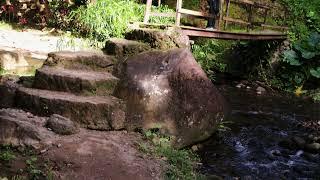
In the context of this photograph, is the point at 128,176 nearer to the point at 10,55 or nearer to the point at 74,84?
the point at 74,84

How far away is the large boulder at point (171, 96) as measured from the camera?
730cm

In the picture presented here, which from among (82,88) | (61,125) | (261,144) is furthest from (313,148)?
(61,125)

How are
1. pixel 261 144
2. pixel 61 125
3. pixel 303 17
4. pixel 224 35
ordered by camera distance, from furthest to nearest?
pixel 303 17
pixel 224 35
pixel 261 144
pixel 61 125

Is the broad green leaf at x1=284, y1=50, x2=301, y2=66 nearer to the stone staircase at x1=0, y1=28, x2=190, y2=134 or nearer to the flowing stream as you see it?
the flowing stream

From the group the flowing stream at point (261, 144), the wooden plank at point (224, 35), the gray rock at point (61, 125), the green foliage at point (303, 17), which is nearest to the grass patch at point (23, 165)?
the gray rock at point (61, 125)

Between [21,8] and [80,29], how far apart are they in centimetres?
221

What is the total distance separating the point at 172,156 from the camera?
662cm

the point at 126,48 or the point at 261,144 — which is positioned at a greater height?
the point at 126,48

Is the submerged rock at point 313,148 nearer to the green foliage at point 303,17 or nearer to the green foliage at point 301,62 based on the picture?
the green foliage at point 301,62

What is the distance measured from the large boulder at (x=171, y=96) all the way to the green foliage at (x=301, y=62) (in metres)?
5.97

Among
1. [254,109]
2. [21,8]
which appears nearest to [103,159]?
[254,109]

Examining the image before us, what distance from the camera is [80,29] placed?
36.3ft

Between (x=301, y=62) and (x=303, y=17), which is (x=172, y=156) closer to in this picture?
(x=301, y=62)

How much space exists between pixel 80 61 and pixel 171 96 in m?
1.80
